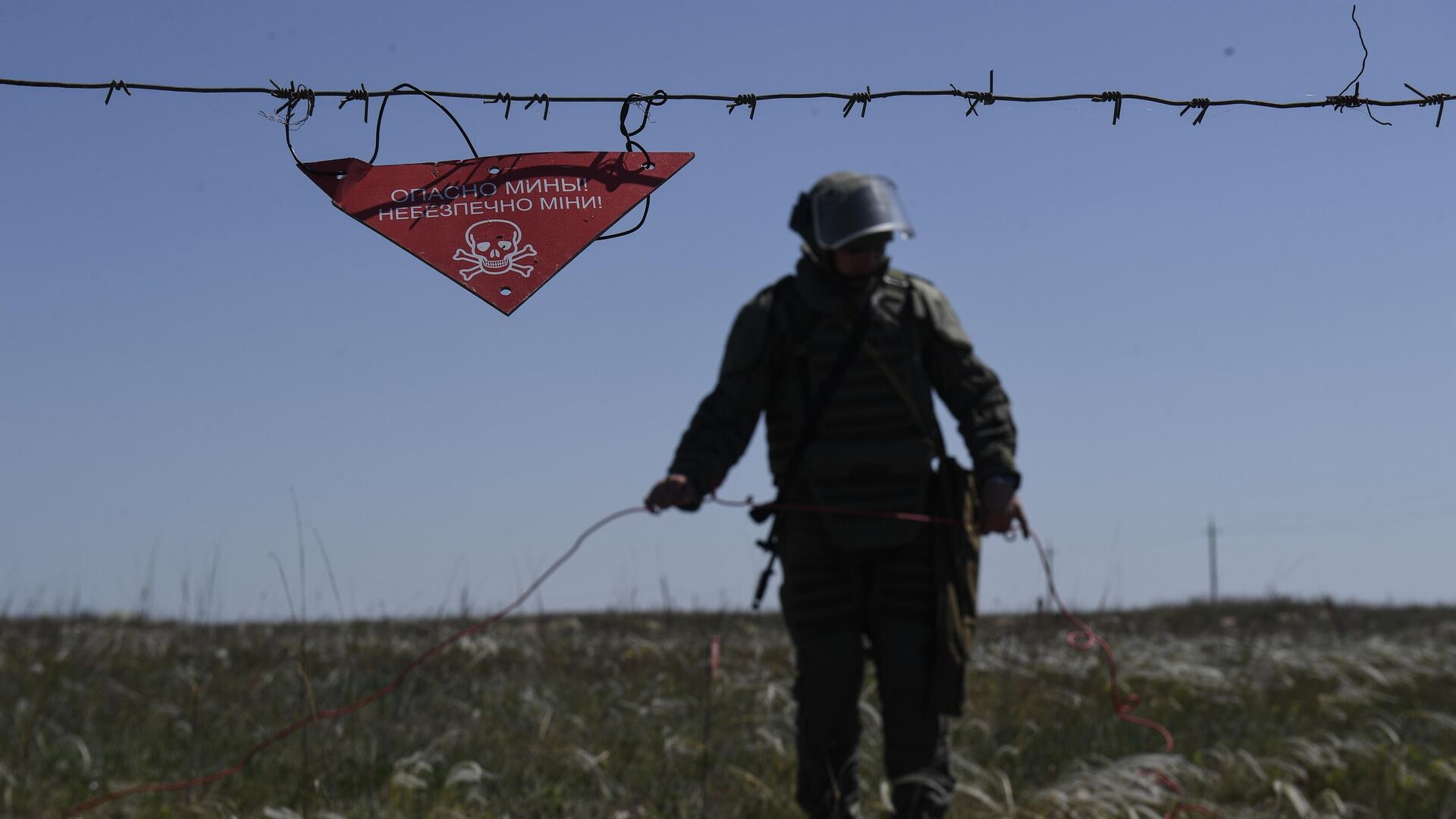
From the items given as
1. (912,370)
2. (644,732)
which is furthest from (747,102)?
(644,732)

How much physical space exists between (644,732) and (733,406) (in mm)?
1839

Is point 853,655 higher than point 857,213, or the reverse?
point 857,213

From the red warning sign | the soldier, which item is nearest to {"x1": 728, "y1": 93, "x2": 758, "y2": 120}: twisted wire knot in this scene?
the red warning sign

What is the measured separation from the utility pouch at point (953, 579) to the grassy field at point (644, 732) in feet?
1.49

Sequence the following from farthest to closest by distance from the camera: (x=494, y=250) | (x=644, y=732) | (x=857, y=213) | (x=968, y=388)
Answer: (x=644, y=732) → (x=968, y=388) → (x=857, y=213) → (x=494, y=250)

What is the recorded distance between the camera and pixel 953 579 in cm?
381

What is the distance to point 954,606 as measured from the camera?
3.79m

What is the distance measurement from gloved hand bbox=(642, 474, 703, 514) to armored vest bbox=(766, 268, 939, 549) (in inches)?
12.9

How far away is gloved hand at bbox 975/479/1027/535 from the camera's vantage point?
3809 millimetres

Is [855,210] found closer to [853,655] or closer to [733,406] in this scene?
[733,406]

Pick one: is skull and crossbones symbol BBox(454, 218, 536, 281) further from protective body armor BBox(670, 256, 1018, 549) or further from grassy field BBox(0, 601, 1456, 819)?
grassy field BBox(0, 601, 1456, 819)

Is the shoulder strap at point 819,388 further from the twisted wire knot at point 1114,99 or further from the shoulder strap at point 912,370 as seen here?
the twisted wire knot at point 1114,99

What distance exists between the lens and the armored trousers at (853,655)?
3.79 meters

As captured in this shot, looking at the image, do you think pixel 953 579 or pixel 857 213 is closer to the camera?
pixel 857 213
